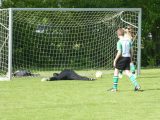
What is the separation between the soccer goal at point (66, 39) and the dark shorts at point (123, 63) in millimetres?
7682

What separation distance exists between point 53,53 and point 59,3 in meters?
4.79

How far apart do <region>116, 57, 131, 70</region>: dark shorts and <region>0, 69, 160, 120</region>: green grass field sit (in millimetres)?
636

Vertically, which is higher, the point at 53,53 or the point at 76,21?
the point at 76,21

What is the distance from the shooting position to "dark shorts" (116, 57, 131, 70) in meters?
13.8

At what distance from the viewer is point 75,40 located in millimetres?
23531

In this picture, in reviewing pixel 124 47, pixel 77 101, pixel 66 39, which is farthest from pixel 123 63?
pixel 66 39

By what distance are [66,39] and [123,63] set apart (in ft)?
33.3

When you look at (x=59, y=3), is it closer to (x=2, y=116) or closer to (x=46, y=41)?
(x=46, y=41)

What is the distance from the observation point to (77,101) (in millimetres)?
11883

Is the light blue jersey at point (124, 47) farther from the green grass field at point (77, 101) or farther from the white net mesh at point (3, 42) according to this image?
the white net mesh at point (3, 42)

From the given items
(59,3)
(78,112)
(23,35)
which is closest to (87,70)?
(23,35)

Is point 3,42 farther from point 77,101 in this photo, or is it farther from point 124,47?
point 77,101

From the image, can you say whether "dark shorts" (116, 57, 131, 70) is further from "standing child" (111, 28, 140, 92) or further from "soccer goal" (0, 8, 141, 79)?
"soccer goal" (0, 8, 141, 79)

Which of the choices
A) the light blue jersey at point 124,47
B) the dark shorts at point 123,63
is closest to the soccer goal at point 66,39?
the light blue jersey at point 124,47
